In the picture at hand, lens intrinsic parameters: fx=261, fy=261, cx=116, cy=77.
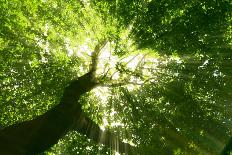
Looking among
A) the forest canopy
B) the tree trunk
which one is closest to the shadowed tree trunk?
the tree trunk

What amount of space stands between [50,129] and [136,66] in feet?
34.6

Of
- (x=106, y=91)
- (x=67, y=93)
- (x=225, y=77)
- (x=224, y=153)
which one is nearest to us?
(x=224, y=153)

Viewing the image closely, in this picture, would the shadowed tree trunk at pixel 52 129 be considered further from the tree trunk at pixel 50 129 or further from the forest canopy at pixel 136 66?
the forest canopy at pixel 136 66

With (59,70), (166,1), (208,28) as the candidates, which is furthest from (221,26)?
(59,70)

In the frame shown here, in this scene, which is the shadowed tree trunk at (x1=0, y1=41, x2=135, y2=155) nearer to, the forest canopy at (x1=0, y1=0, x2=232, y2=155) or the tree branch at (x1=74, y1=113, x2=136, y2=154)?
Result: the tree branch at (x1=74, y1=113, x2=136, y2=154)

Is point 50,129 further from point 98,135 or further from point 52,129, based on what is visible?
point 98,135

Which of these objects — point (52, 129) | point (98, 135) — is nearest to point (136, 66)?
point (98, 135)

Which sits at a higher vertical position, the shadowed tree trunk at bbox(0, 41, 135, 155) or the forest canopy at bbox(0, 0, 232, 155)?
the forest canopy at bbox(0, 0, 232, 155)

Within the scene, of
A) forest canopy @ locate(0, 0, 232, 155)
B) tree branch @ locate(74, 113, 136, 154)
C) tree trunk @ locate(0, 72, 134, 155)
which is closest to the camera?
tree trunk @ locate(0, 72, 134, 155)

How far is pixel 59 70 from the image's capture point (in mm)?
18453

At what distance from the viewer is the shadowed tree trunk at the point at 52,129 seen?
882 cm

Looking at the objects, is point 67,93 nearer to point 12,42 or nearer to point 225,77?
point 12,42

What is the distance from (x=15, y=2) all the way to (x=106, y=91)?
9.19 metres

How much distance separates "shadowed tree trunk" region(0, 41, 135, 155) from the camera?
28.9 feet
